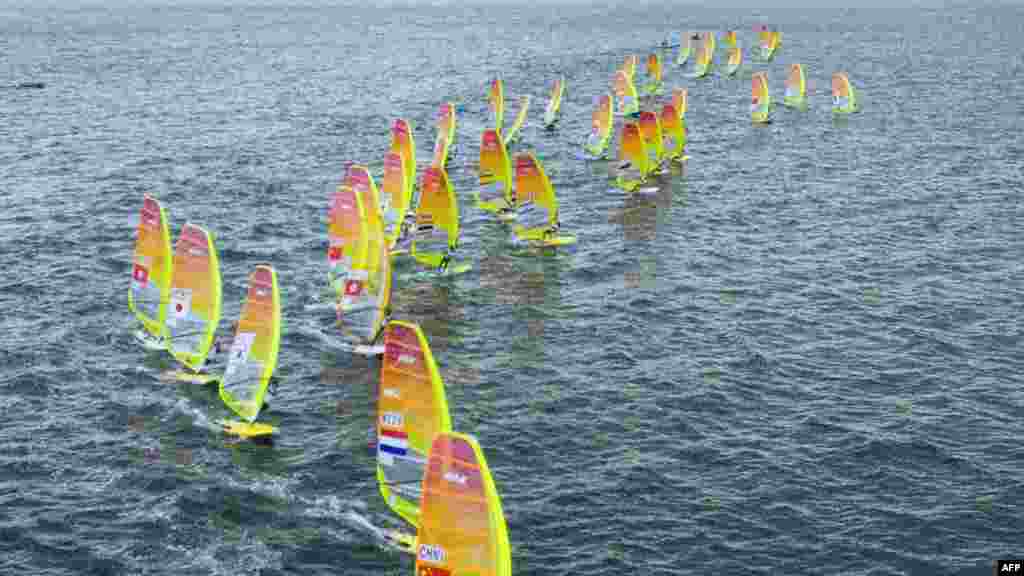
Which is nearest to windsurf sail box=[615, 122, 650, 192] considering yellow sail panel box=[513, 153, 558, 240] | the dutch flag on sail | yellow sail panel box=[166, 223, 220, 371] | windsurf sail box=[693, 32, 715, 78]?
yellow sail panel box=[513, 153, 558, 240]

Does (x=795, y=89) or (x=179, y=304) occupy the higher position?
(x=795, y=89)

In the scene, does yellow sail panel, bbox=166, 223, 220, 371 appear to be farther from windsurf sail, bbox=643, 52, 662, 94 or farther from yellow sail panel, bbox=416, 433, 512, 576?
windsurf sail, bbox=643, 52, 662, 94

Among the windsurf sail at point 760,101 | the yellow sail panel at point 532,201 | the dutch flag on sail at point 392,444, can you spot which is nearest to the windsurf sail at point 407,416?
the dutch flag on sail at point 392,444

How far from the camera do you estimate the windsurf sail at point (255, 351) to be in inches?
1622

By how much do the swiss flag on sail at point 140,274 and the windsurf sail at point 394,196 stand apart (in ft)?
56.9

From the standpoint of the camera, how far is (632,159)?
80688 millimetres

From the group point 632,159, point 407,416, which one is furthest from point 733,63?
point 407,416

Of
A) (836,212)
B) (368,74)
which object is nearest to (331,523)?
(836,212)

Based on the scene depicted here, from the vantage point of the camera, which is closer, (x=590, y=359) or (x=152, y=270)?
(x=152, y=270)

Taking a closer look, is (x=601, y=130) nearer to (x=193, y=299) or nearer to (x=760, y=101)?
(x=760, y=101)

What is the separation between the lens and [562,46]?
16912 centimetres

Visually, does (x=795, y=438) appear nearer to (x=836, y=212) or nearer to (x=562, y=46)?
(x=836, y=212)

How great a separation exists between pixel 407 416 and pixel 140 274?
68.1 ft

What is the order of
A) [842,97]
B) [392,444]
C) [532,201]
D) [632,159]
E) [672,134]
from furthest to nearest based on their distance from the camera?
[842,97]
[672,134]
[632,159]
[532,201]
[392,444]
